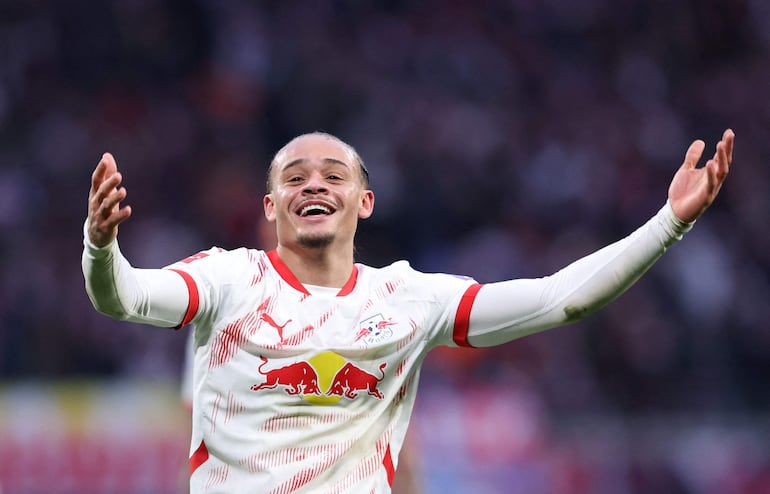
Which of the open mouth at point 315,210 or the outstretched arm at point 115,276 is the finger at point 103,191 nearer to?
the outstretched arm at point 115,276

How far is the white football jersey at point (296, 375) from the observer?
3.79 metres

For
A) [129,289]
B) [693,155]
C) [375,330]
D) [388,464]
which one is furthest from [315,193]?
[693,155]

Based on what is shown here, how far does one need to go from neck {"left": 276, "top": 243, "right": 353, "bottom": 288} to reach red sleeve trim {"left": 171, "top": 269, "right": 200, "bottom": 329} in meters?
0.40

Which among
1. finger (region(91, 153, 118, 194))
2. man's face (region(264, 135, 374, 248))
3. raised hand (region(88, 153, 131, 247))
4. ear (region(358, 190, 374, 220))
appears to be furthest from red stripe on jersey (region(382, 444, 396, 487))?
A: finger (region(91, 153, 118, 194))

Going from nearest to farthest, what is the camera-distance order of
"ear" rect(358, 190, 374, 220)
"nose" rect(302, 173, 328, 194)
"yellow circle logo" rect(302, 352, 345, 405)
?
"yellow circle logo" rect(302, 352, 345, 405) < "nose" rect(302, 173, 328, 194) < "ear" rect(358, 190, 374, 220)

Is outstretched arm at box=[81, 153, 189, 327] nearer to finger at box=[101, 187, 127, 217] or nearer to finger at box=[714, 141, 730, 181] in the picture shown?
finger at box=[101, 187, 127, 217]

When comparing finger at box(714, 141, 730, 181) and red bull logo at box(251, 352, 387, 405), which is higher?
finger at box(714, 141, 730, 181)

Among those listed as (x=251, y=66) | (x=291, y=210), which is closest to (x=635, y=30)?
(x=251, y=66)

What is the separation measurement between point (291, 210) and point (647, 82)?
10144mm

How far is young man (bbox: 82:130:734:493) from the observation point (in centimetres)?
376

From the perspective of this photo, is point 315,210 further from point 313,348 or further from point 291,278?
point 313,348

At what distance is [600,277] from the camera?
12.6 feet

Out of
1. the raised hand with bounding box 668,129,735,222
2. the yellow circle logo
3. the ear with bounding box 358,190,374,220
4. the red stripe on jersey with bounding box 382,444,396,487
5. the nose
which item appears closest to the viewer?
the raised hand with bounding box 668,129,735,222

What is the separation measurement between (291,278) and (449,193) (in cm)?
760
